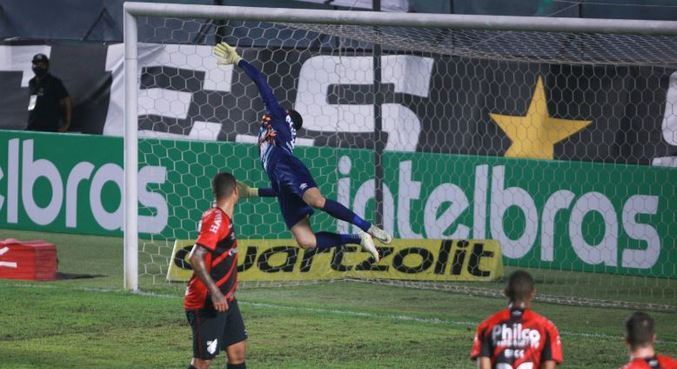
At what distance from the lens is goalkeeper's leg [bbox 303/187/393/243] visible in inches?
483

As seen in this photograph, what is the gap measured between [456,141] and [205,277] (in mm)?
9252

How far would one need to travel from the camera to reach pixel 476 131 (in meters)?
17.2

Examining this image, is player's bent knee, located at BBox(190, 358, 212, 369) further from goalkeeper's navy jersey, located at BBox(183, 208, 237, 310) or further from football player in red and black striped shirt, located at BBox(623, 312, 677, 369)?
football player in red and black striped shirt, located at BBox(623, 312, 677, 369)

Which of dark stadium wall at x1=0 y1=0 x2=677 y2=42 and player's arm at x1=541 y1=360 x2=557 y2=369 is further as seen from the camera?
dark stadium wall at x1=0 y1=0 x2=677 y2=42

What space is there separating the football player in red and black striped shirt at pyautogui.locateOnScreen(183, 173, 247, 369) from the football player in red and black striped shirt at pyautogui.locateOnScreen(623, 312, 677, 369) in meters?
2.80

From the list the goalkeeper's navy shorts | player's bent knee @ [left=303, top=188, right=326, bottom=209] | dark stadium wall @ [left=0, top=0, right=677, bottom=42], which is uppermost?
dark stadium wall @ [left=0, top=0, right=677, bottom=42]

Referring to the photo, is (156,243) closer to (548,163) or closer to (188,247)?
(188,247)

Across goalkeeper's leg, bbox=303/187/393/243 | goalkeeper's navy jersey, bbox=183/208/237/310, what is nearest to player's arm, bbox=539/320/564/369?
A: goalkeeper's navy jersey, bbox=183/208/237/310

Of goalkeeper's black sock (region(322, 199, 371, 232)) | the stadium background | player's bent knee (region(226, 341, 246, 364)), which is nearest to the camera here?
player's bent knee (region(226, 341, 246, 364))

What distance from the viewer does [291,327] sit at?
1203 centimetres

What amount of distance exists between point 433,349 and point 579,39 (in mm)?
5114

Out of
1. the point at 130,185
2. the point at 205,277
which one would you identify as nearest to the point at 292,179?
the point at 130,185

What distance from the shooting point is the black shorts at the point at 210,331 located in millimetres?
8438

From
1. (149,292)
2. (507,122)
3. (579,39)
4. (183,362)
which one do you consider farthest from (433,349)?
(507,122)
